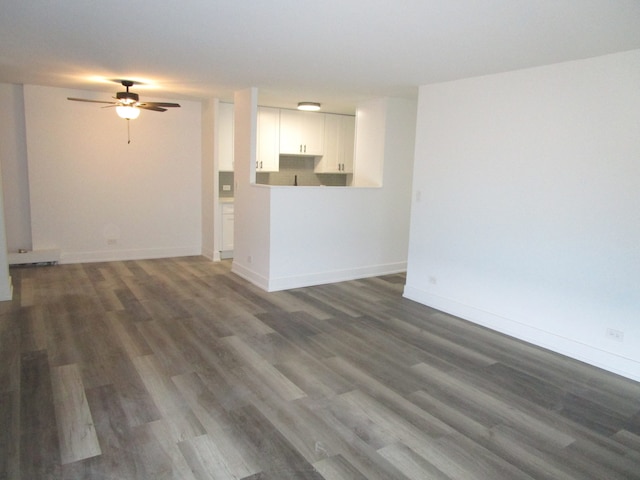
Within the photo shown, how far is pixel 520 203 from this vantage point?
3992 mm

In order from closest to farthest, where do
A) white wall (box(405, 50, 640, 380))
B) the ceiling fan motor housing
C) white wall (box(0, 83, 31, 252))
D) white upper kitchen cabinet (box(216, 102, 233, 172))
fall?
white wall (box(405, 50, 640, 380))
the ceiling fan motor housing
white wall (box(0, 83, 31, 252))
white upper kitchen cabinet (box(216, 102, 233, 172))

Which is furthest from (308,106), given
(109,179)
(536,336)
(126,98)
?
(536,336)

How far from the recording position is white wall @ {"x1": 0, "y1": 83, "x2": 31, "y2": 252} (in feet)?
19.5

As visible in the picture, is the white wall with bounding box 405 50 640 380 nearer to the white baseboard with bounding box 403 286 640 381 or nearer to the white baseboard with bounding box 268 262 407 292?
the white baseboard with bounding box 403 286 640 381

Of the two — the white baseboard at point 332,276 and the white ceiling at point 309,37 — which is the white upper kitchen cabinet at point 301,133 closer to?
the white ceiling at point 309,37

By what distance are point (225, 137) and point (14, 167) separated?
2.87 m

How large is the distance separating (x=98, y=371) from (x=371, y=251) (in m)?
3.80

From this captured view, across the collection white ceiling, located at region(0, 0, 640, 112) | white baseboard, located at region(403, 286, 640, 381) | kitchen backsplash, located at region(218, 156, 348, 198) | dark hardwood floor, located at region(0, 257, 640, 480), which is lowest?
dark hardwood floor, located at region(0, 257, 640, 480)

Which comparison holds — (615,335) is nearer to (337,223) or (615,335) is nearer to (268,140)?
(337,223)

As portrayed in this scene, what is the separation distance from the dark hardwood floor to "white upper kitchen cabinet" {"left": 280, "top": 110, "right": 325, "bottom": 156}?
11.1 ft

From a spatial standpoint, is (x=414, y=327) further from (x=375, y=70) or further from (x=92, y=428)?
(x=92, y=428)

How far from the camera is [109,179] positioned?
21.4 feet

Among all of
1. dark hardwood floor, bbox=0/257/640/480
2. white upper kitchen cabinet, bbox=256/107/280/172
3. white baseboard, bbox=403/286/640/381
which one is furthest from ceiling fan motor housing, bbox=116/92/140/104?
white baseboard, bbox=403/286/640/381

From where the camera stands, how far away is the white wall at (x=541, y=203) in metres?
3.35
